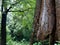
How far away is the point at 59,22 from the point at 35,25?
36 centimetres

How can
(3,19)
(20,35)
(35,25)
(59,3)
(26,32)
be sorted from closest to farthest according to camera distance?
(59,3) < (35,25) < (3,19) < (26,32) < (20,35)

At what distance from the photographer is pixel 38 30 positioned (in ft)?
7.40

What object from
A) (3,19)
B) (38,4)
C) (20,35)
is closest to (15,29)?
(20,35)

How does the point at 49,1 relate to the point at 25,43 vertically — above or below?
above

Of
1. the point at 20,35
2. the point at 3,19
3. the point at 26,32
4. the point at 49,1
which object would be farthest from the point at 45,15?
the point at 20,35

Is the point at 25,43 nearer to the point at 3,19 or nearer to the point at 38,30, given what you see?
the point at 3,19

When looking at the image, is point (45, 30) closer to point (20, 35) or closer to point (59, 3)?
point (59, 3)

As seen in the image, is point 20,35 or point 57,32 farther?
point 20,35

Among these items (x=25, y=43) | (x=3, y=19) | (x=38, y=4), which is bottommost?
(x=25, y=43)

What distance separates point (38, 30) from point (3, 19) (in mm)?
8869

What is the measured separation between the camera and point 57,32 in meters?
2.08

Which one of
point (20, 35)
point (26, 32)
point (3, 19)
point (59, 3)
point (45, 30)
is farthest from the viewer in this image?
point (20, 35)

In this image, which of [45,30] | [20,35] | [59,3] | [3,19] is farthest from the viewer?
[20,35]

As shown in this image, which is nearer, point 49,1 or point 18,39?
point 49,1
